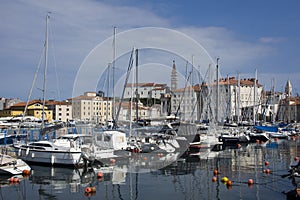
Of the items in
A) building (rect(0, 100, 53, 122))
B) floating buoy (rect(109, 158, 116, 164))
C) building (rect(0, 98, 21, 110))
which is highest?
building (rect(0, 98, 21, 110))

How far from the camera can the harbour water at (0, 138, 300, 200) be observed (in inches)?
645

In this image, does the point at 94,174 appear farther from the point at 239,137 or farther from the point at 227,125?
the point at 227,125

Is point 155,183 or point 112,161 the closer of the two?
point 155,183

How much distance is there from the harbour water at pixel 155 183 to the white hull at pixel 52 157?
62 centimetres

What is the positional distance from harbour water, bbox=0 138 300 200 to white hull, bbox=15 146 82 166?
617 millimetres

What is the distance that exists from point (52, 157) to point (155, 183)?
8.55 meters

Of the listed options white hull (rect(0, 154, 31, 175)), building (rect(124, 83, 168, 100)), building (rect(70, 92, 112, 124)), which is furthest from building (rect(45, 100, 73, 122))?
white hull (rect(0, 154, 31, 175))

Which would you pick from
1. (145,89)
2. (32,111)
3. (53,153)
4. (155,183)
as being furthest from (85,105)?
(32,111)

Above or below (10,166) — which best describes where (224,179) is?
below

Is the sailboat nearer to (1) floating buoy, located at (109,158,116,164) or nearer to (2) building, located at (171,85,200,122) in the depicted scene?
(1) floating buoy, located at (109,158,116,164)

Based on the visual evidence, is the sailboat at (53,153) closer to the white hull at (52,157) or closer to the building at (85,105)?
the white hull at (52,157)

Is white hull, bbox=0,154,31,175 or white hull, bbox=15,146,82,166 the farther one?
white hull, bbox=15,146,82,166

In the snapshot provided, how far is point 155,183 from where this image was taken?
19.0m

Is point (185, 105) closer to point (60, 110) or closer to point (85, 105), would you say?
point (85, 105)
